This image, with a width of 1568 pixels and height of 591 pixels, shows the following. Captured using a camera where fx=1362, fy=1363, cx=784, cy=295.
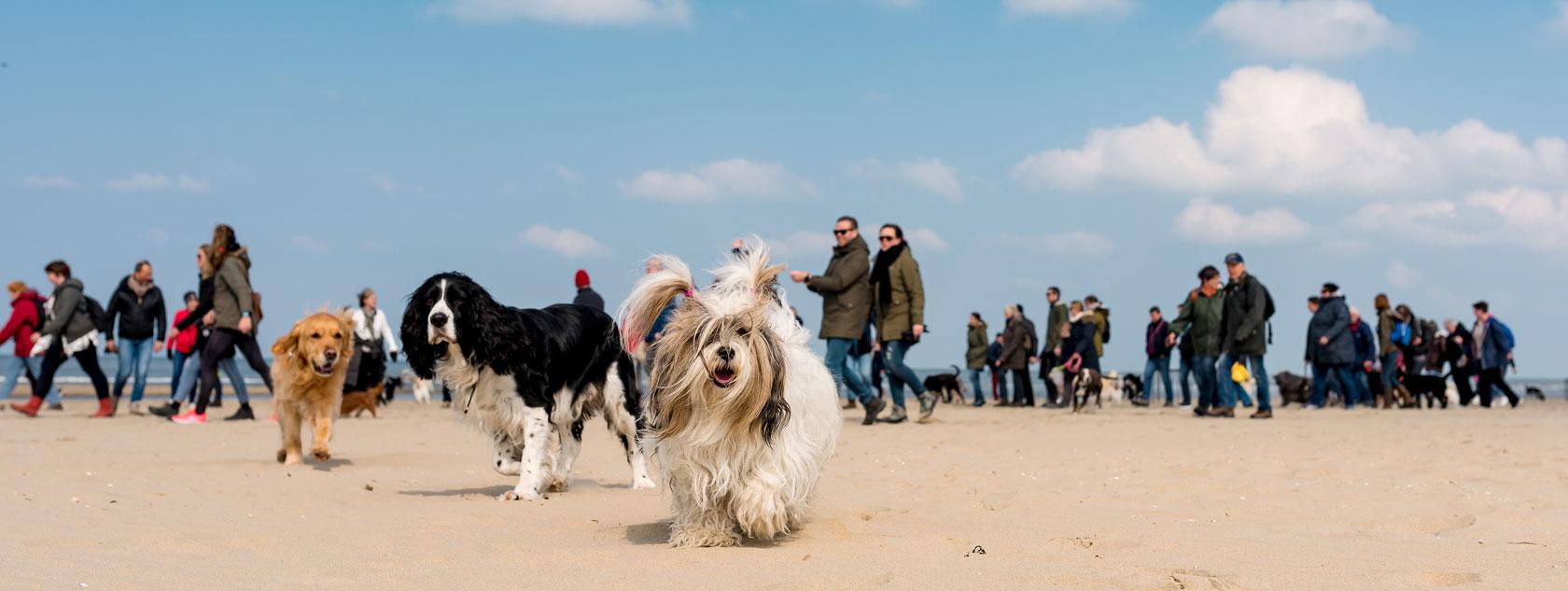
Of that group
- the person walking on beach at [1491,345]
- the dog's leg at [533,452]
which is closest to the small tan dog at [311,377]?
the dog's leg at [533,452]

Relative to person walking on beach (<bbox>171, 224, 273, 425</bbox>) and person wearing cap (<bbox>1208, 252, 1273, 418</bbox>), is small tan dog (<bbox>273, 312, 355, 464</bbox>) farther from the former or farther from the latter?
person wearing cap (<bbox>1208, 252, 1273, 418</bbox>)

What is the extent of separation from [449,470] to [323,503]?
2419mm

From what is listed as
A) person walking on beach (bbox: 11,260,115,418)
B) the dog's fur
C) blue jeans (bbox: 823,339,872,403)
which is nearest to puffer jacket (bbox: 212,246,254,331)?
person walking on beach (bbox: 11,260,115,418)

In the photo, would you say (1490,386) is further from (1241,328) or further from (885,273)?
(885,273)

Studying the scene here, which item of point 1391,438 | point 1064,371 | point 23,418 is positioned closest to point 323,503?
point 1391,438

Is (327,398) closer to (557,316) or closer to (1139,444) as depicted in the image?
(557,316)

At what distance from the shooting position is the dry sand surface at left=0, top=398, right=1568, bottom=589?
4723 mm

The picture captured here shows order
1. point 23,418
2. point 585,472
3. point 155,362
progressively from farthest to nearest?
1. point 155,362
2. point 23,418
3. point 585,472

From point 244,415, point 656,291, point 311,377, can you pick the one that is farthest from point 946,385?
point 656,291

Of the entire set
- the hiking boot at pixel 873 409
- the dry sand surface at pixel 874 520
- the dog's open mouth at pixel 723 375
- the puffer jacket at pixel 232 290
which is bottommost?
the dry sand surface at pixel 874 520

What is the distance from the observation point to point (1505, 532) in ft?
19.6

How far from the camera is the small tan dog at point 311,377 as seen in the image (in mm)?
9562

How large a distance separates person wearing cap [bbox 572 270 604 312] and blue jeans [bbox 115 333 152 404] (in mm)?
6345

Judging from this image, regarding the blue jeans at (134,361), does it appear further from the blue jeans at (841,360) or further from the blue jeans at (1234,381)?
the blue jeans at (1234,381)
